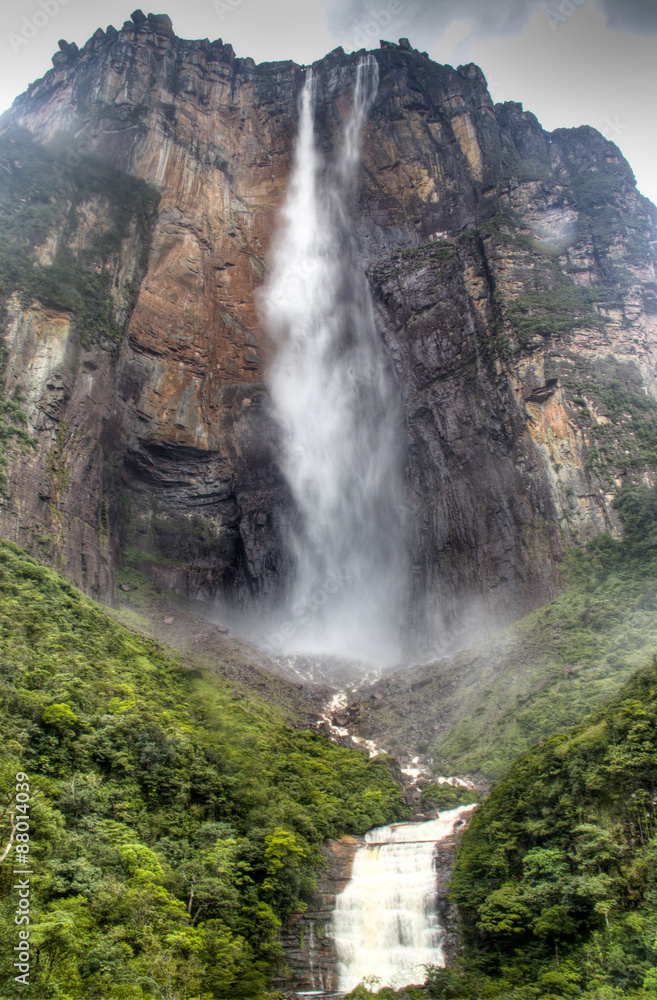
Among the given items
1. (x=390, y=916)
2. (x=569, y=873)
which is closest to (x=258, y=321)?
(x=390, y=916)

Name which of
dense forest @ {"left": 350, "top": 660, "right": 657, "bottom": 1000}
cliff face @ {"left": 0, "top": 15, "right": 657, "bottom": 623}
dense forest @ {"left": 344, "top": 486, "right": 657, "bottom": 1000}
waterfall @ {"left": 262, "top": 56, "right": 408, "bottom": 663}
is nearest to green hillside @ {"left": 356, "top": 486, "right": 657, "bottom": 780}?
cliff face @ {"left": 0, "top": 15, "right": 657, "bottom": 623}

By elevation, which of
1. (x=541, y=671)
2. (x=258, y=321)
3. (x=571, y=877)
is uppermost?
(x=258, y=321)

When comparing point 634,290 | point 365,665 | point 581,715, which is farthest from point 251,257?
point 581,715

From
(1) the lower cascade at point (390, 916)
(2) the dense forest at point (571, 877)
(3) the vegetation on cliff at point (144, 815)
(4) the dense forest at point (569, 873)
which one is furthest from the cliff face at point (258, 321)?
(2) the dense forest at point (571, 877)

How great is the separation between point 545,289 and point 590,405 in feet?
30.9

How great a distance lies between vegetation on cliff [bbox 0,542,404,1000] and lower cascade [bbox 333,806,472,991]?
1137 millimetres

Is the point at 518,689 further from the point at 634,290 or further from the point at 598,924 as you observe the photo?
the point at 634,290

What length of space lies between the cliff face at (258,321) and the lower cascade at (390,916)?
1586 centimetres

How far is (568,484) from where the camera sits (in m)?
29.5

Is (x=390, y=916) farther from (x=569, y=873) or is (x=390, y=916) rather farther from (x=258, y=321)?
(x=258, y=321)

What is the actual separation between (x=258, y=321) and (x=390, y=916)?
37061 mm

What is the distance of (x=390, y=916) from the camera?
45.4 feet

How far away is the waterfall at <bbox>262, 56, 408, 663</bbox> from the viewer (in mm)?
37562

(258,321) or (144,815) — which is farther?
(258,321)
